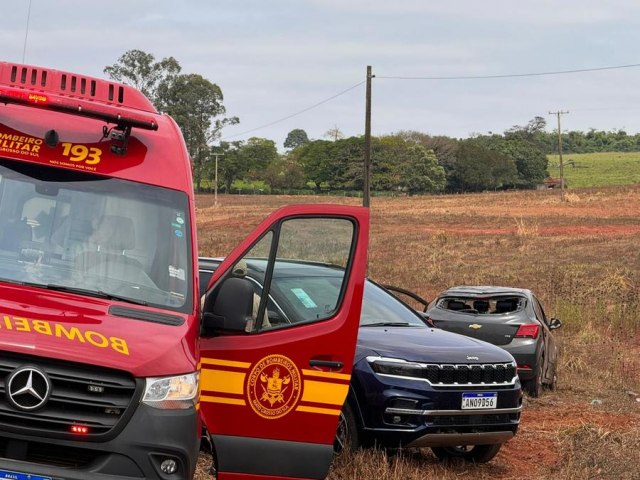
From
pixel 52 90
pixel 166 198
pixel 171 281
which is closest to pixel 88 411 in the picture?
pixel 171 281

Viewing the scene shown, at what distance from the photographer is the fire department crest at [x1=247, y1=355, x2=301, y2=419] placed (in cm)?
570

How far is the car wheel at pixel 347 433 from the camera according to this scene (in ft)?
24.3

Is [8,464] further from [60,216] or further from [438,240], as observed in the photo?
[438,240]

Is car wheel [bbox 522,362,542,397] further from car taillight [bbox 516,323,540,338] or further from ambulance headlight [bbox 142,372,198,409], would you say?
ambulance headlight [bbox 142,372,198,409]

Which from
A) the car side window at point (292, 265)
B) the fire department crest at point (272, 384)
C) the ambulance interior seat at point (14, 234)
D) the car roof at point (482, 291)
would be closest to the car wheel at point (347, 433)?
the car side window at point (292, 265)

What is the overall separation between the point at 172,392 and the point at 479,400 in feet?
10.8

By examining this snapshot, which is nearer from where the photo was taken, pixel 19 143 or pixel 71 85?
pixel 19 143

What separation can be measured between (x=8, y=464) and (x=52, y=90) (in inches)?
112

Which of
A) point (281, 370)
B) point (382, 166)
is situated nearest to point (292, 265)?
point (281, 370)

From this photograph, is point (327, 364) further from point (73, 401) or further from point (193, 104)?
point (193, 104)

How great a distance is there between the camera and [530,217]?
202 feet

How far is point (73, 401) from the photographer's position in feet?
15.4

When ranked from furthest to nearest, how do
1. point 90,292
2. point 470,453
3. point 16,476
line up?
point 470,453
point 90,292
point 16,476

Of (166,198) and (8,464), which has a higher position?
(166,198)
